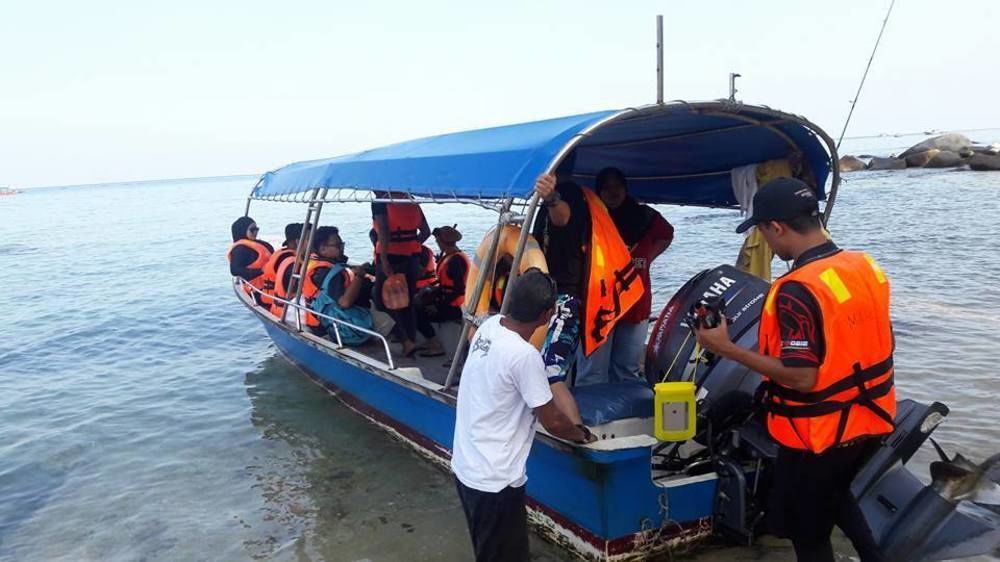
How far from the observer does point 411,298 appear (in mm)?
6645

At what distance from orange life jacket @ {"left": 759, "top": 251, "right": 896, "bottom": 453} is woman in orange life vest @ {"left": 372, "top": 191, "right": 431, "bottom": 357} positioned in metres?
4.13

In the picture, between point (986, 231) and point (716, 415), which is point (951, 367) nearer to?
point (716, 415)

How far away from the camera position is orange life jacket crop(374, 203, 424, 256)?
647 cm

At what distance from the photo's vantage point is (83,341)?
11906 mm

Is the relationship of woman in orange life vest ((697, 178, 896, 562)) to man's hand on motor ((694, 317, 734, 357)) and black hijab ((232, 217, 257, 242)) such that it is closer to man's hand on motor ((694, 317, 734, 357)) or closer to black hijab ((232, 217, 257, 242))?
man's hand on motor ((694, 317, 734, 357))

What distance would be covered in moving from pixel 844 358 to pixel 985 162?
36152 mm

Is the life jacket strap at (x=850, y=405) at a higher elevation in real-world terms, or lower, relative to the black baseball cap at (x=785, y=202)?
lower

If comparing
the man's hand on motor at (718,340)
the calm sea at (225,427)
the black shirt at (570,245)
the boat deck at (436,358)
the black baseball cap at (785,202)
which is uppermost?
the black baseball cap at (785,202)

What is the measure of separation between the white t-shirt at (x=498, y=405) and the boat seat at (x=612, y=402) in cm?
116

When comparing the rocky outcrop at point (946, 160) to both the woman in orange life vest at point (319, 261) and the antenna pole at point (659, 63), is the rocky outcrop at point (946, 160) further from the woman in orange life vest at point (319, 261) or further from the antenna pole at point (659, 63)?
the antenna pole at point (659, 63)

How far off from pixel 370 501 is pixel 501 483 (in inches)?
117

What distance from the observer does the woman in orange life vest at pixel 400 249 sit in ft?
20.9

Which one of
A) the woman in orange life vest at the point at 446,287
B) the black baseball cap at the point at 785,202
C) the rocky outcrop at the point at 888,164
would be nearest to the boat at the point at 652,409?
the woman in orange life vest at the point at 446,287

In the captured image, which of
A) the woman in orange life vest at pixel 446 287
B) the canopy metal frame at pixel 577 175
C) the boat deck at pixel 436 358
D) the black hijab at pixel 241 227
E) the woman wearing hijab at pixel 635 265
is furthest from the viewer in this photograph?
the black hijab at pixel 241 227
